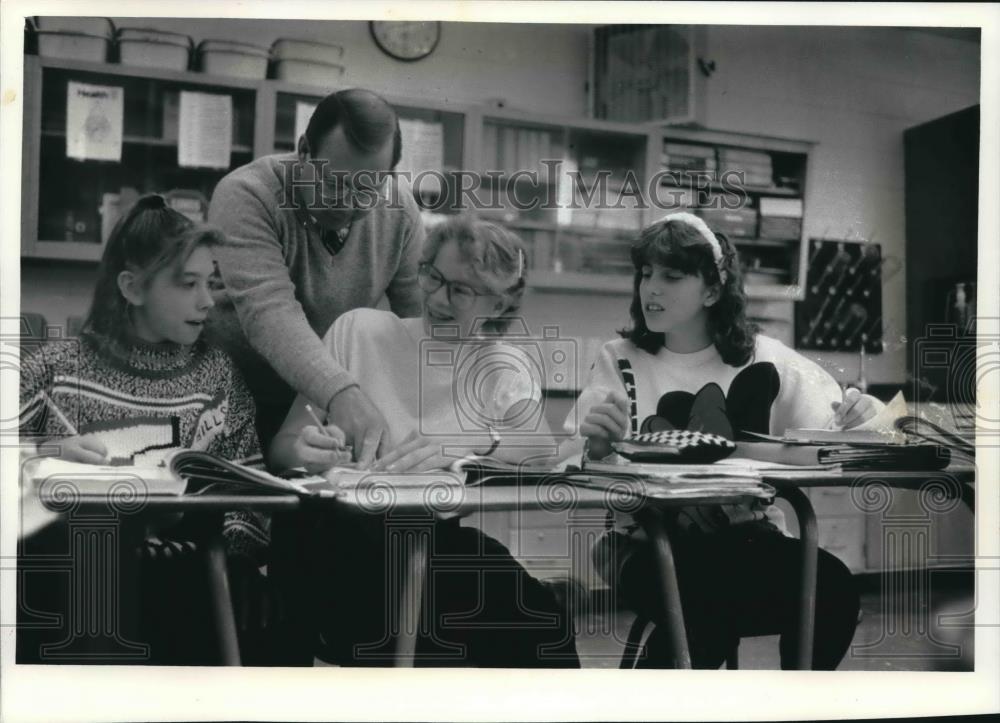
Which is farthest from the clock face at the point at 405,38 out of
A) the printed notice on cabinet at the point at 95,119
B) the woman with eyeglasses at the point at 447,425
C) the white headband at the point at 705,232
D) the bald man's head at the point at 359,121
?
the white headband at the point at 705,232

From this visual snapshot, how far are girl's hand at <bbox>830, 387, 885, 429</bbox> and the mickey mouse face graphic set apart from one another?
0.63 feet

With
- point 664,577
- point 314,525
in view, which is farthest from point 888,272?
point 314,525

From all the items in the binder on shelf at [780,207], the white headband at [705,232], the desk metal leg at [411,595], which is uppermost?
the binder on shelf at [780,207]

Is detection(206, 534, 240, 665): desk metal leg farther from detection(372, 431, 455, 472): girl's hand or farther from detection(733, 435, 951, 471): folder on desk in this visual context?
detection(733, 435, 951, 471): folder on desk

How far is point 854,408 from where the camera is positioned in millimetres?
3207

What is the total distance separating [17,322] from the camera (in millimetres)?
3062

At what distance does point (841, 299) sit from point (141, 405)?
1992 mm

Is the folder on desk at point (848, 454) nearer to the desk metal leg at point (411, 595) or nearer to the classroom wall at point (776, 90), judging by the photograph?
the classroom wall at point (776, 90)

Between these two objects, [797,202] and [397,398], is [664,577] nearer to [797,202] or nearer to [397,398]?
[397,398]

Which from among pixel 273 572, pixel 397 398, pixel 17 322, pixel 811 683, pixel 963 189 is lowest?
pixel 811 683

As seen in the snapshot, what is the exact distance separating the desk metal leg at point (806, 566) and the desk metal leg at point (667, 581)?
338 millimetres

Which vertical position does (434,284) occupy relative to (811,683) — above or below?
above

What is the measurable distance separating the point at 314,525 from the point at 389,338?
0.55 metres

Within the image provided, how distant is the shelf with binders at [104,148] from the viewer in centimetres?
302
